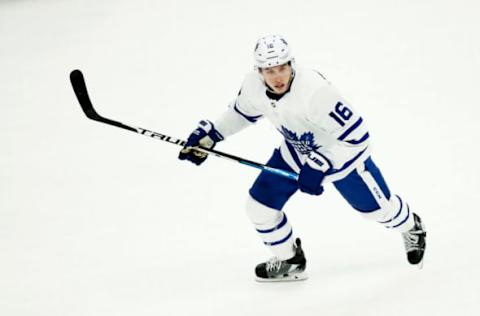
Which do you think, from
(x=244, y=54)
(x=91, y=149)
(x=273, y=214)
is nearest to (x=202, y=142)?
(x=273, y=214)

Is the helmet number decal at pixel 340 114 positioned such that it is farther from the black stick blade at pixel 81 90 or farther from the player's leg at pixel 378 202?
the black stick blade at pixel 81 90

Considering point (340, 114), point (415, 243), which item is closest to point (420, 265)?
point (415, 243)

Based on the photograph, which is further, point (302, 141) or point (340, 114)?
point (302, 141)

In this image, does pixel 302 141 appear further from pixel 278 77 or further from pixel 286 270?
pixel 286 270

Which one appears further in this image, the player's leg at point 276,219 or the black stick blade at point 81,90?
the black stick blade at point 81,90

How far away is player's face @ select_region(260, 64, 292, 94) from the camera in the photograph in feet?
8.08

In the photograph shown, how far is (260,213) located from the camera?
279cm

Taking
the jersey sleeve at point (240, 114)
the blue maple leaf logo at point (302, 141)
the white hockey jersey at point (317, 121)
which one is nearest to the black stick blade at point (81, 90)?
the jersey sleeve at point (240, 114)

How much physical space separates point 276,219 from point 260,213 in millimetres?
84

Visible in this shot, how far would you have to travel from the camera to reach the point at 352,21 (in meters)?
5.51

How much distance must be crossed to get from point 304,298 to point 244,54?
8.83 ft

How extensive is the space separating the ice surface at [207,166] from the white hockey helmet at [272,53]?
907 mm

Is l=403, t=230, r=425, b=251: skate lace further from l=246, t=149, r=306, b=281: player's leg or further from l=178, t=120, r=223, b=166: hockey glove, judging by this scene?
l=178, t=120, r=223, b=166: hockey glove

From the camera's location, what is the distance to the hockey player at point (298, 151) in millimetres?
2498
